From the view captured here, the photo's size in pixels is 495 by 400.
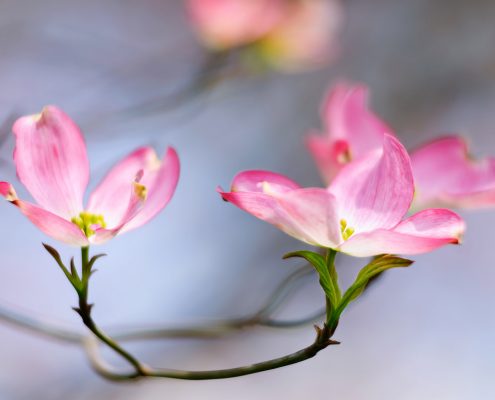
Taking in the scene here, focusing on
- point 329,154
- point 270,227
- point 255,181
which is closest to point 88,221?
point 255,181

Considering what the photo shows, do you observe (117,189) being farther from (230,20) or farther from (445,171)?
(230,20)

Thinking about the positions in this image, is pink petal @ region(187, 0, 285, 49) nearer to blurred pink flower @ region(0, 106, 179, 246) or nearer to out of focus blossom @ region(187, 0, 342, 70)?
out of focus blossom @ region(187, 0, 342, 70)

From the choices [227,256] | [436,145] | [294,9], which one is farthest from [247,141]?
[436,145]

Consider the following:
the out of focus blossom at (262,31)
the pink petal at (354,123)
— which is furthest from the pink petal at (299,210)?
the out of focus blossom at (262,31)

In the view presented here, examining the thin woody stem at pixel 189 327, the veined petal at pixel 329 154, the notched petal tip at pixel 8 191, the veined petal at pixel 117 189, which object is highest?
the veined petal at pixel 329 154

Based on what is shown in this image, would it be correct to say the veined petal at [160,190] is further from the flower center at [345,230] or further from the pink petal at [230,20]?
the pink petal at [230,20]

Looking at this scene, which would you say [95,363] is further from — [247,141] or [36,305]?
[247,141]

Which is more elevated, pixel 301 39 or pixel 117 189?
pixel 301 39

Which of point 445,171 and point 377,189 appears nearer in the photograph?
point 377,189
